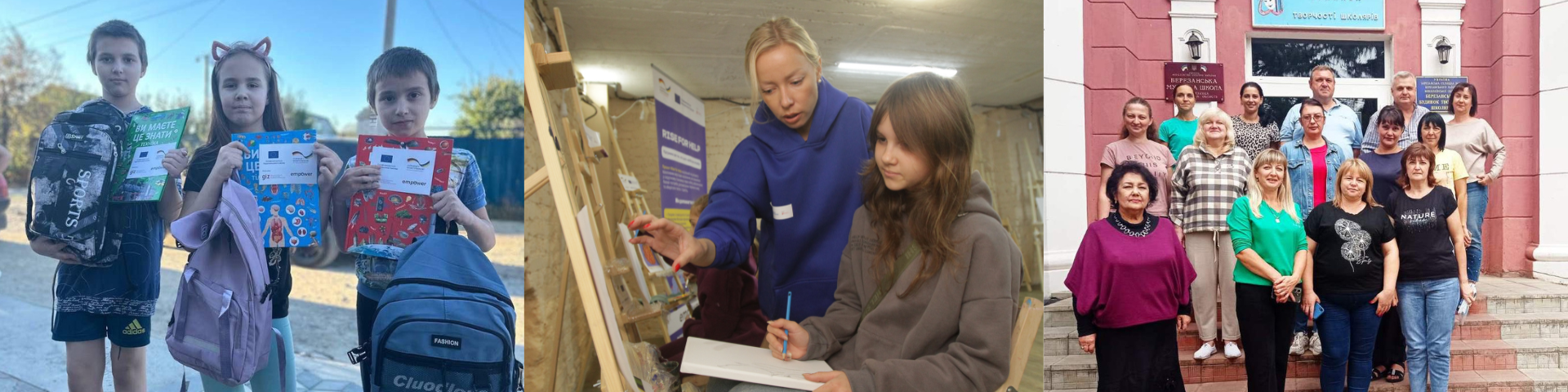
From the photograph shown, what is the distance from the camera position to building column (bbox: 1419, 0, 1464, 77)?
7.98ft

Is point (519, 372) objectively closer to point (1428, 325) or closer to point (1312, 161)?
point (1312, 161)

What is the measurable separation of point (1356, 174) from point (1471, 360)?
823 millimetres

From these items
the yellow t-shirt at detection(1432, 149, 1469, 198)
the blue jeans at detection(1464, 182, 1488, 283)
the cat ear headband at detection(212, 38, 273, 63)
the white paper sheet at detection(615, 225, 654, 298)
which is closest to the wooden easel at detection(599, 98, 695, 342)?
the white paper sheet at detection(615, 225, 654, 298)

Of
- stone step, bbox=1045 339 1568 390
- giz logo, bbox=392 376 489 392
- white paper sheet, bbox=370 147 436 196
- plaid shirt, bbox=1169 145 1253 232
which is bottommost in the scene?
stone step, bbox=1045 339 1568 390

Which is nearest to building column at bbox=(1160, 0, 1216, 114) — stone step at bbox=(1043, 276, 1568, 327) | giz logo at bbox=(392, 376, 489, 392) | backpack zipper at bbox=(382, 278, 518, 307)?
stone step at bbox=(1043, 276, 1568, 327)

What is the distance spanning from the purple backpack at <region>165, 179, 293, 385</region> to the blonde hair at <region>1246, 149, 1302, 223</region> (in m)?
2.77

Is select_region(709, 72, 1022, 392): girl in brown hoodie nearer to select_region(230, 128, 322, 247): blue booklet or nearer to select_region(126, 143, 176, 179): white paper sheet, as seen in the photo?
select_region(230, 128, 322, 247): blue booklet

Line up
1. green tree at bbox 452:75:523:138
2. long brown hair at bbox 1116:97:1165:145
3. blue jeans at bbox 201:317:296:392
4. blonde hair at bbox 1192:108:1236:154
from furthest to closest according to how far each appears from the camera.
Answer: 1. blonde hair at bbox 1192:108:1236:154
2. long brown hair at bbox 1116:97:1165:145
3. green tree at bbox 452:75:523:138
4. blue jeans at bbox 201:317:296:392

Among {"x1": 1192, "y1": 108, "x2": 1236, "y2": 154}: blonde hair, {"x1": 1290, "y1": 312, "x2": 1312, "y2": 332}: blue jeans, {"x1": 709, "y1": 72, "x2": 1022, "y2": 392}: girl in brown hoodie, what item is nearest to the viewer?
{"x1": 709, "y1": 72, "x2": 1022, "y2": 392}: girl in brown hoodie

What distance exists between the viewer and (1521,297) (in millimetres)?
2463

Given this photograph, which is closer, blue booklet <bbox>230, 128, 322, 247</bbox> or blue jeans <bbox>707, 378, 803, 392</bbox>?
blue jeans <bbox>707, 378, 803, 392</bbox>

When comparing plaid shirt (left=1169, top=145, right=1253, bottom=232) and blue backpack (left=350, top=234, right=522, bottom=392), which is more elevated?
plaid shirt (left=1169, top=145, right=1253, bottom=232)

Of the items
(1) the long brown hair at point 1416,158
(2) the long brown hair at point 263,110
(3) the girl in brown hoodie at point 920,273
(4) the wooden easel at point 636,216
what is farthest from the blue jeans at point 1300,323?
(2) the long brown hair at point 263,110

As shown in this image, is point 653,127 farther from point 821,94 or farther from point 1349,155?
point 1349,155
